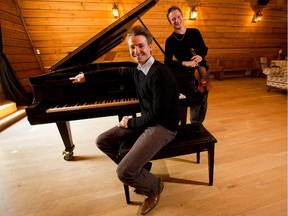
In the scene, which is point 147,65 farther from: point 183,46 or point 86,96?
point 183,46

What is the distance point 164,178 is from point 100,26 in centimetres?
436

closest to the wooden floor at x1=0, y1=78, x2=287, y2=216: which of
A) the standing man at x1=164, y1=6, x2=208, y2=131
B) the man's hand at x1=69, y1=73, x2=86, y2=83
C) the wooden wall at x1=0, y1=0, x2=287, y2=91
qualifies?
the standing man at x1=164, y1=6, x2=208, y2=131

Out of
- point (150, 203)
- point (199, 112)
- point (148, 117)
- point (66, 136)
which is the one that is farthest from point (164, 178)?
point (66, 136)

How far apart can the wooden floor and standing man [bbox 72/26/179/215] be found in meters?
0.30

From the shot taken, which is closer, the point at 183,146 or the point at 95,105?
the point at 183,146

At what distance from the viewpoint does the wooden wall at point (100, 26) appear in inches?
159

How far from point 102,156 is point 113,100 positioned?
79 centimetres

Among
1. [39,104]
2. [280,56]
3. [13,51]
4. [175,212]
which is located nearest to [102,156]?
[39,104]

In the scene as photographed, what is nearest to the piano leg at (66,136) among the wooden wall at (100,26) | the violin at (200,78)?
the violin at (200,78)

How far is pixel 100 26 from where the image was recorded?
457 centimetres

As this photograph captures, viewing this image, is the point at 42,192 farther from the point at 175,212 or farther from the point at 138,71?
the point at 138,71

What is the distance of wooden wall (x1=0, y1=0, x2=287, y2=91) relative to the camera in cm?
404

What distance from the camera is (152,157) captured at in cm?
120

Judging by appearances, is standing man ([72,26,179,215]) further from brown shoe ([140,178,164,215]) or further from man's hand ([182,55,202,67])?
man's hand ([182,55,202,67])
